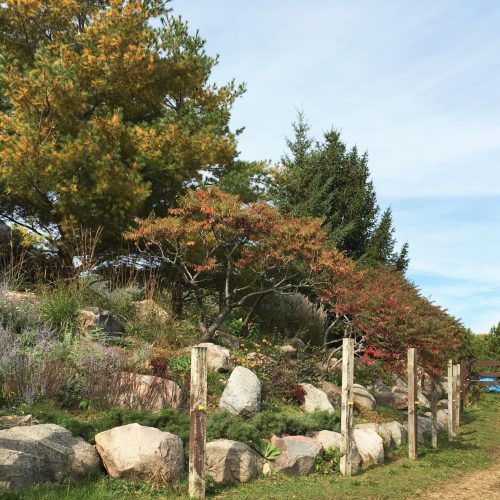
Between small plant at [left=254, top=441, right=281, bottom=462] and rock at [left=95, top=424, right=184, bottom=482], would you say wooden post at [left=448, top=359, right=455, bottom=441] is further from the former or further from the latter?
rock at [left=95, top=424, right=184, bottom=482]

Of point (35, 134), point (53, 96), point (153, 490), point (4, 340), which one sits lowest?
point (153, 490)

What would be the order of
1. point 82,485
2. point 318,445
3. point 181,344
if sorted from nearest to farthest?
1. point 82,485
2. point 318,445
3. point 181,344

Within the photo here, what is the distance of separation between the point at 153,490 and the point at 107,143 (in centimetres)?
947

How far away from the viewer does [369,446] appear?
941 cm

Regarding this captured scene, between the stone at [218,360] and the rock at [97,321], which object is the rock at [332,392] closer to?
the stone at [218,360]

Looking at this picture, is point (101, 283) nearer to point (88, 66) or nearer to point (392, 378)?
point (88, 66)

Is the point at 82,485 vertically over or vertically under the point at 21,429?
under

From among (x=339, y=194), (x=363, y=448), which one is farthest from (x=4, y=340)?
(x=339, y=194)

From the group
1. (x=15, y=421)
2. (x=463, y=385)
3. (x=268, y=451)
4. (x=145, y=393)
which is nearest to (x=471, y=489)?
(x=268, y=451)

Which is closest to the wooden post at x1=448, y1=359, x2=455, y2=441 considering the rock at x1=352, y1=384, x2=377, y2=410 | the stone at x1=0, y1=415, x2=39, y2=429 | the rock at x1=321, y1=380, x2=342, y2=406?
the rock at x1=352, y1=384, x2=377, y2=410

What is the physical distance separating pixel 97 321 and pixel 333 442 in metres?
4.65

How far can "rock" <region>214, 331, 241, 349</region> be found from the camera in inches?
A: 500

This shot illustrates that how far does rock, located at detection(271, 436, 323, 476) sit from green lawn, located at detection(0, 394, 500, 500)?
0.15 meters

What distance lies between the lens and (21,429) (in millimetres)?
6297
